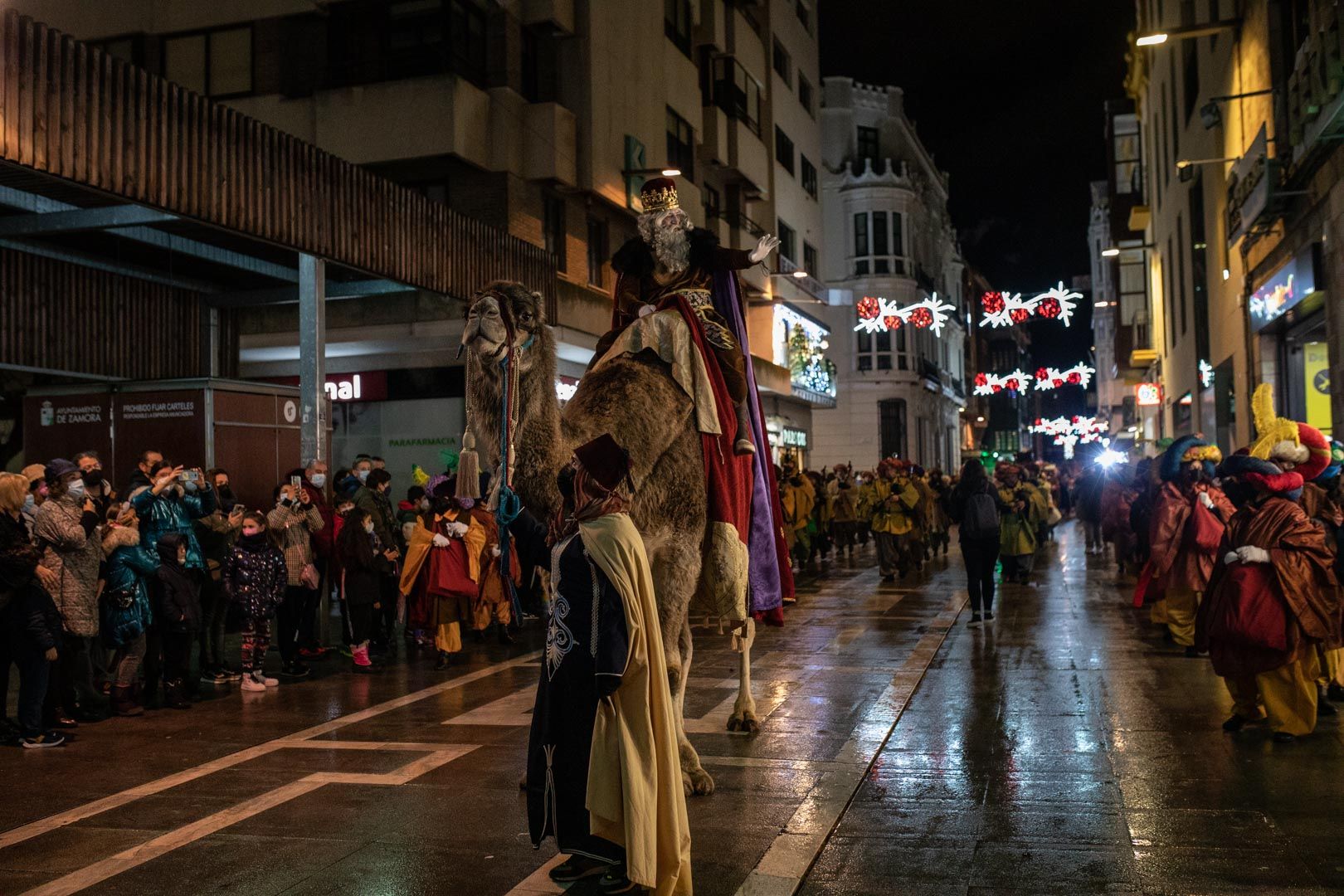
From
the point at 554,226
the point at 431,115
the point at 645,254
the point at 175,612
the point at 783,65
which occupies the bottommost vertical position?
the point at 175,612

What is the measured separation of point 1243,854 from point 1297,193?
12769 millimetres

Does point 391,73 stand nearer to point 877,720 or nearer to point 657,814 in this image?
point 877,720

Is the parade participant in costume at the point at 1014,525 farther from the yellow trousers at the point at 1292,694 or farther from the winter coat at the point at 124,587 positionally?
the winter coat at the point at 124,587

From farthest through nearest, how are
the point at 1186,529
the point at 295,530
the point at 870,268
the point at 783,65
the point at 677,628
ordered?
1. the point at 870,268
2. the point at 783,65
3. the point at 1186,529
4. the point at 295,530
5. the point at 677,628

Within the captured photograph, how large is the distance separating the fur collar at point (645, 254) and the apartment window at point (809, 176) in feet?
117

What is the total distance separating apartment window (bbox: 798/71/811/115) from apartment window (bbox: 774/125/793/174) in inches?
122

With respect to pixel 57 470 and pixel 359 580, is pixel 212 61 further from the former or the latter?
pixel 57 470

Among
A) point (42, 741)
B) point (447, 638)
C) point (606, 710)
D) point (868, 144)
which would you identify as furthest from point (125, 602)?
point (868, 144)

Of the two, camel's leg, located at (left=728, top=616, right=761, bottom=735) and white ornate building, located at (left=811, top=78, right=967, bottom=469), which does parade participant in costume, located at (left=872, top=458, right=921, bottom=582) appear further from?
white ornate building, located at (left=811, top=78, right=967, bottom=469)

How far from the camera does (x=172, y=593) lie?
9953 millimetres

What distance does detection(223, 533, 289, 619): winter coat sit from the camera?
1068 cm

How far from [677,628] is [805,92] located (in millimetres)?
39994

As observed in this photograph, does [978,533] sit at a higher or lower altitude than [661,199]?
lower

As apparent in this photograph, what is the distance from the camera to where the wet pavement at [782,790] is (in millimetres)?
5336
